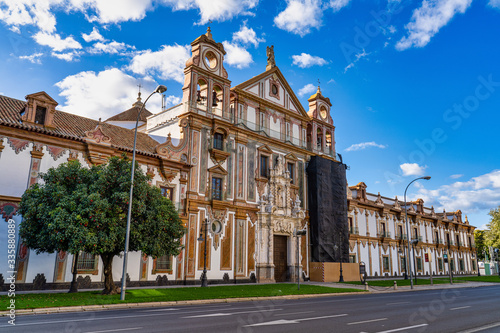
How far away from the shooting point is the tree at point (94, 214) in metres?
17.8

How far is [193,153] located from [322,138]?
19.6 m

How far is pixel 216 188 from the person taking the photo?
3225 centimetres

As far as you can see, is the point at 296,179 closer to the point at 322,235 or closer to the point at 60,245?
the point at 322,235

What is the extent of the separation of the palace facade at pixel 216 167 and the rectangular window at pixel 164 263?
7 centimetres

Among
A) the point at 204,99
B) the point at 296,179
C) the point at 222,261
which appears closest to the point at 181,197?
the point at 222,261

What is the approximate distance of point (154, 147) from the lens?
97.1 feet

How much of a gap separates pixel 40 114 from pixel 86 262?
32.1 ft

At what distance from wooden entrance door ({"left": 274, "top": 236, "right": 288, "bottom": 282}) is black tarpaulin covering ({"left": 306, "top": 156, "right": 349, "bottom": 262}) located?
3813mm

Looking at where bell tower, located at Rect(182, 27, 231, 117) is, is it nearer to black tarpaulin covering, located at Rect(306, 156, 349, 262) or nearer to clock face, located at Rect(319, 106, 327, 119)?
black tarpaulin covering, located at Rect(306, 156, 349, 262)

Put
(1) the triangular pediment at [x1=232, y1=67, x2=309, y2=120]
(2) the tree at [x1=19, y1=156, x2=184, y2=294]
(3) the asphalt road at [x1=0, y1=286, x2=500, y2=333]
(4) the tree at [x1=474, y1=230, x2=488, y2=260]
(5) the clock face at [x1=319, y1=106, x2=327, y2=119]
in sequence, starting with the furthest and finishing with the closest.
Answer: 1. (4) the tree at [x1=474, y1=230, x2=488, y2=260]
2. (5) the clock face at [x1=319, y1=106, x2=327, y2=119]
3. (1) the triangular pediment at [x1=232, y1=67, x2=309, y2=120]
4. (2) the tree at [x1=19, y1=156, x2=184, y2=294]
5. (3) the asphalt road at [x1=0, y1=286, x2=500, y2=333]

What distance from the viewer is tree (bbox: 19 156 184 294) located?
58.3ft

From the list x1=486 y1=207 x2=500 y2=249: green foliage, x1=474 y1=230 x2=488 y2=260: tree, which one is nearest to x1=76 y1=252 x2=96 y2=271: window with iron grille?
x1=486 y1=207 x2=500 y2=249: green foliage

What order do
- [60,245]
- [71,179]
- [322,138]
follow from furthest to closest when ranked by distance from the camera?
[322,138] → [71,179] → [60,245]

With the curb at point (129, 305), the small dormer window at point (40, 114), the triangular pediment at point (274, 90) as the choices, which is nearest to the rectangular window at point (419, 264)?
the triangular pediment at point (274, 90)
